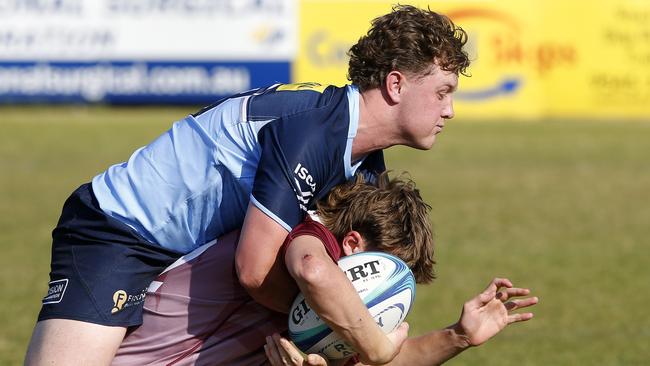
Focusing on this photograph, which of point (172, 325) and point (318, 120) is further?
point (172, 325)

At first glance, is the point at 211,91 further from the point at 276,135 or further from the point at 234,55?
the point at 276,135

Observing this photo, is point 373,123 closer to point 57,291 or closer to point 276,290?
point 276,290

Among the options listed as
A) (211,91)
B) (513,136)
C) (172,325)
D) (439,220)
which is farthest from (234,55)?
(172,325)

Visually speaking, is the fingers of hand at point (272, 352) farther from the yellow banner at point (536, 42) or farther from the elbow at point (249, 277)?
the yellow banner at point (536, 42)

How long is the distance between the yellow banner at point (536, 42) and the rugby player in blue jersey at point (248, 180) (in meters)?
16.5

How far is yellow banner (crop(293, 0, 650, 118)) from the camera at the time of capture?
21.1m

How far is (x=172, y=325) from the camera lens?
191 inches

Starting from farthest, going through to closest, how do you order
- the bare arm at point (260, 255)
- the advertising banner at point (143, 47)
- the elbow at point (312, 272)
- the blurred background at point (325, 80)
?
1. the advertising banner at point (143, 47)
2. the blurred background at point (325, 80)
3. the bare arm at point (260, 255)
4. the elbow at point (312, 272)

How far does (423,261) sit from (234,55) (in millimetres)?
16915

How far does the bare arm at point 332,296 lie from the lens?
158 inches

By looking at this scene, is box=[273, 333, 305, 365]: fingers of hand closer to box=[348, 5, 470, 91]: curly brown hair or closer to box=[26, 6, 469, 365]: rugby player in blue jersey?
box=[26, 6, 469, 365]: rugby player in blue jersey

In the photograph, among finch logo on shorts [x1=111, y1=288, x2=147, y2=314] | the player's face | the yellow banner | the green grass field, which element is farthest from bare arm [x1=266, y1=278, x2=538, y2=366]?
the yellow banner

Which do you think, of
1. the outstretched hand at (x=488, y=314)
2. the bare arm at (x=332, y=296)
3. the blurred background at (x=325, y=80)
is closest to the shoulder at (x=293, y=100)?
the bare arm at (x=332, y=296)

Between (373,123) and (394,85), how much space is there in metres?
0.16
